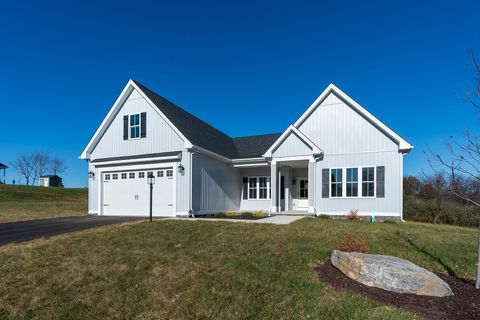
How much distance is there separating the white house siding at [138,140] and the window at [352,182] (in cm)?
875

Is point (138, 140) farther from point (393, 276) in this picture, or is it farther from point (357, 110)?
point (393, 276)

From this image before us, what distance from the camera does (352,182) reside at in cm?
1531

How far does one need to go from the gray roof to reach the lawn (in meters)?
7.38

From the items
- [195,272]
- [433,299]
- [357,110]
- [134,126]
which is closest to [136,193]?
[134,126]

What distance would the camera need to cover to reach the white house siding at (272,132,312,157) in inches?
626

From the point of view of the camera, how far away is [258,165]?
59.7 ft

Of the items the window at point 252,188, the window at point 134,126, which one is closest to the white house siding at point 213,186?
the window at point 252,188

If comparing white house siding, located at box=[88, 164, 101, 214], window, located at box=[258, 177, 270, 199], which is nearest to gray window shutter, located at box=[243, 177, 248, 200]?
window, located at box=[258, 177, 270, 199]

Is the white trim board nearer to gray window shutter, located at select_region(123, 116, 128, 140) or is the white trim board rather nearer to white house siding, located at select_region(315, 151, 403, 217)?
white house siding, located at select_region(315, 151, 403, 217)

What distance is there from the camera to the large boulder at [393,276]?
504 centimetres

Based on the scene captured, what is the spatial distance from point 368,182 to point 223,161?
8.20 meters

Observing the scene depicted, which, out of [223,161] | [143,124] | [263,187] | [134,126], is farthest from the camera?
[263,187]

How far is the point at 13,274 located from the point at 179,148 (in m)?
9.59

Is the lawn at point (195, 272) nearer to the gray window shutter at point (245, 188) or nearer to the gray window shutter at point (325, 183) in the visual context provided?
the gray window shutter at point (325, 183)
